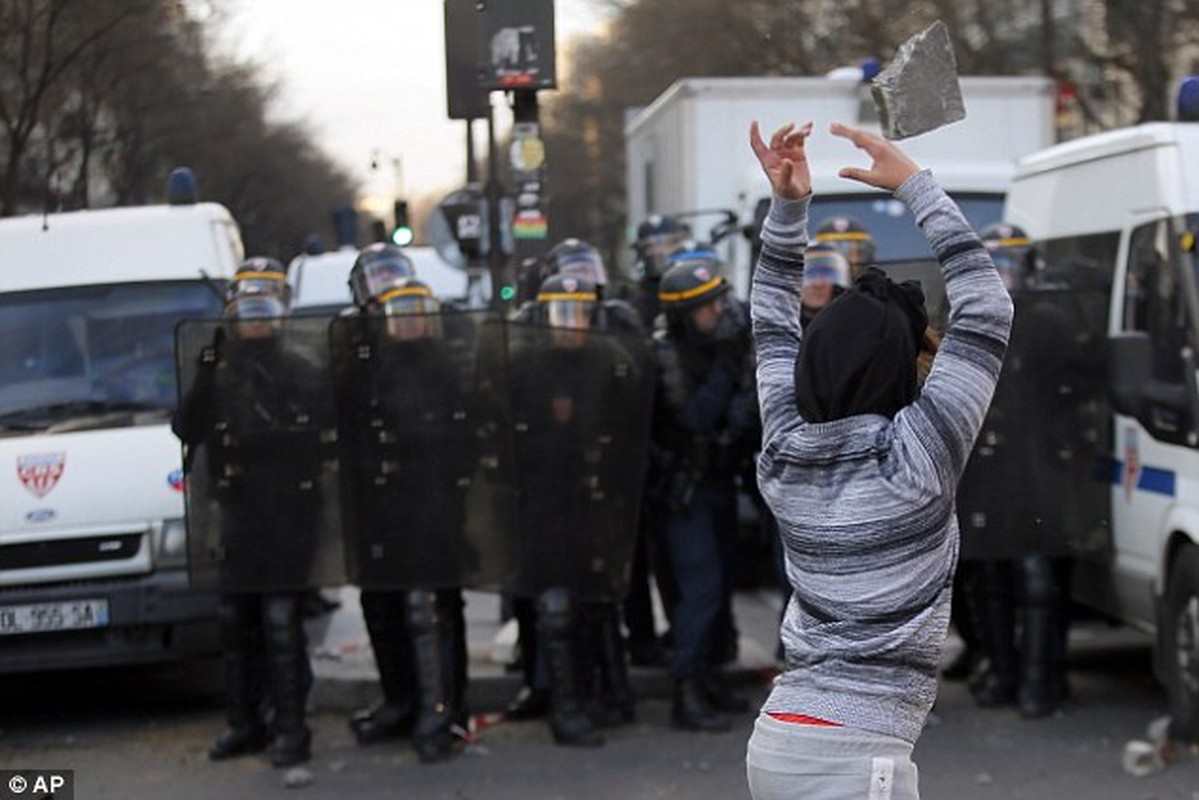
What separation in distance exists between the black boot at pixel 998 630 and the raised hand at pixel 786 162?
513 cm

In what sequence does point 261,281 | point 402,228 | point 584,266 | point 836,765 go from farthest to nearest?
point 402,228
point 584,266
point 261,281
point 836,765

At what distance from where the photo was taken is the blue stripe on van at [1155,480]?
24.6ft

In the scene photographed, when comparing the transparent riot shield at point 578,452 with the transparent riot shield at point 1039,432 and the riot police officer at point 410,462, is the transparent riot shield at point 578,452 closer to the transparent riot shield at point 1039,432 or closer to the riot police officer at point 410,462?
the riot police officer at point 410,462

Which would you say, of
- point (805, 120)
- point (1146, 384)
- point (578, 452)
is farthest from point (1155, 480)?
point (805, 120)

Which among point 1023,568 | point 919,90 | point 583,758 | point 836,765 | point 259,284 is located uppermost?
point 919,90

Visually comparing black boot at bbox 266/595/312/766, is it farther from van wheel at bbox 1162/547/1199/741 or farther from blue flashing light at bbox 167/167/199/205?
van wheel at bbox 1162/547/1199/741

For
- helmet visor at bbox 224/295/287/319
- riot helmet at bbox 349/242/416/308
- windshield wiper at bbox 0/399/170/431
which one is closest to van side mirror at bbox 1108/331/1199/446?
riot helmet at bbox 349/242/416/308

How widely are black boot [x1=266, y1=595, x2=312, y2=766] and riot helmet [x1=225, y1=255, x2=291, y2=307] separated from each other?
132 cm

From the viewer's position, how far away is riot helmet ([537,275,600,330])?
801cm

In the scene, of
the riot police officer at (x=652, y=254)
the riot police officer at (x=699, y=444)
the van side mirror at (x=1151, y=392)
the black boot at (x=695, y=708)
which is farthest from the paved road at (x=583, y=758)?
the riot police officer at (x=652, y=254)

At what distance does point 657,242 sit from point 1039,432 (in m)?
2.98

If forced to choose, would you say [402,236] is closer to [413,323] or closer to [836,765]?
[413,323]

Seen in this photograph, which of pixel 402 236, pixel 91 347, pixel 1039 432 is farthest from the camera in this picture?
pixel 402 236

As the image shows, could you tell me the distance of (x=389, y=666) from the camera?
8.23 meters
